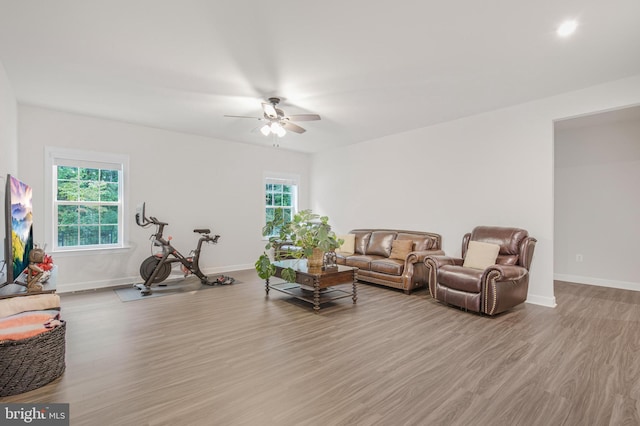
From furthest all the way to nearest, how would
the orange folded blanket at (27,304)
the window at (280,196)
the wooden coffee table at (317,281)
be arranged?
the window at (280,196)
the wooden coffee table at (317,281)
the orange folded blanket at (27,304)

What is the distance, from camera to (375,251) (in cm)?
588

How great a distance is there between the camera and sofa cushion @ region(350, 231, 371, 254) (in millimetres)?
6164

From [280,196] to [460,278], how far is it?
488cm

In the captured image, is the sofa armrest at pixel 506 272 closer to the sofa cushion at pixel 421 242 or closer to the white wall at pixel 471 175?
the white wall at pixel 471 175

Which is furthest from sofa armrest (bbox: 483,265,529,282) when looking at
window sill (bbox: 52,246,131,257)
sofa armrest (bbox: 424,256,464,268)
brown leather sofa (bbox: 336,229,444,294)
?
window sill (bbox: 52,246,131,257)

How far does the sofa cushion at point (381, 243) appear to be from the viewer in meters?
5.73

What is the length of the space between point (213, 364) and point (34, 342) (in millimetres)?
1246

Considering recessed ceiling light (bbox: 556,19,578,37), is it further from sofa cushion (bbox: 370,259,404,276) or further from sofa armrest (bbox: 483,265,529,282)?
sofa cushion (bbox: 370,259,404,276)

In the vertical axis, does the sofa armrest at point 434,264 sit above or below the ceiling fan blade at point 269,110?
below

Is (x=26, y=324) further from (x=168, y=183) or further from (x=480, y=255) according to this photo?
(x=480, y=255)

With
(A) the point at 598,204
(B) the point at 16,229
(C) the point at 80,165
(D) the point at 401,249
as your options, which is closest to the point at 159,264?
(C) the point at 80,165

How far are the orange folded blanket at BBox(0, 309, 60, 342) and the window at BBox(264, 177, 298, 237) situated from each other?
4.93 meters

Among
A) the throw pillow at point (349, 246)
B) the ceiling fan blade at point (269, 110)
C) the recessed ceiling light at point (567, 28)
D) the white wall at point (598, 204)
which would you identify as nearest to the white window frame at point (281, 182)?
the throw pillow at point (349, 246)

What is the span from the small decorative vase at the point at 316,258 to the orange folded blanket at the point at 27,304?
2623mm
